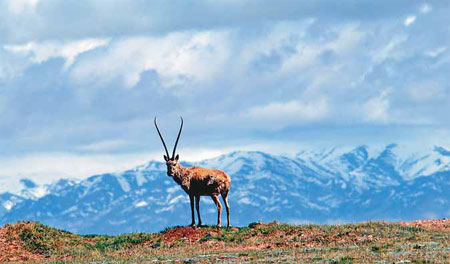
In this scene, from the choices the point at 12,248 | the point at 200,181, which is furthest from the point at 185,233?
the point at 12,248

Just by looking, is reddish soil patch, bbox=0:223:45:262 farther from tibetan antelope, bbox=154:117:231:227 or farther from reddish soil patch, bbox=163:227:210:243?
tibetan antelope, bbox=154:117:231:227

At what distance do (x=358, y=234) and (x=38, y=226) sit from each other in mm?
20264

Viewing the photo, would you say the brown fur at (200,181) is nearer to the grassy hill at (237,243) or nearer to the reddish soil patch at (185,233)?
the reddish soil patch at (185,233)

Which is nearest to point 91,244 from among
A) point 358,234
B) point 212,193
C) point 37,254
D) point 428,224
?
point 37,254

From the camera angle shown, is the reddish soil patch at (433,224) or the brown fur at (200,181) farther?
the brown fur at (200,181)

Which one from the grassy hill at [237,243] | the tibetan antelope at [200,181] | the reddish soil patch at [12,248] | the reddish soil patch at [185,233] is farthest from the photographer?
the tibetan antelope at [200,181]

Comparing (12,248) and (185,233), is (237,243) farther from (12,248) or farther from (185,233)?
(12,248)

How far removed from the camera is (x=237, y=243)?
58531 millimetres

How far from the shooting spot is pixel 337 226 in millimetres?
61875

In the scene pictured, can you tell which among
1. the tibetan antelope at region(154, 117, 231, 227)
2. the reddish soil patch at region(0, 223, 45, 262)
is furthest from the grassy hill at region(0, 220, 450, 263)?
the tibetan antelope at region(154, 117, 231, 227)

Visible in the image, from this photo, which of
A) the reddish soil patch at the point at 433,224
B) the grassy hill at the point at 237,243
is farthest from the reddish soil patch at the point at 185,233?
the reddish soil patch at the point at 433,224

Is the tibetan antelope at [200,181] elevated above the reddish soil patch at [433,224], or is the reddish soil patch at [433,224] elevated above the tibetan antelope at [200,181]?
the tibetan antelope at [200,181]

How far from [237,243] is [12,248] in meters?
13.5

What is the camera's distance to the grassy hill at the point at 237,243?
164ft
